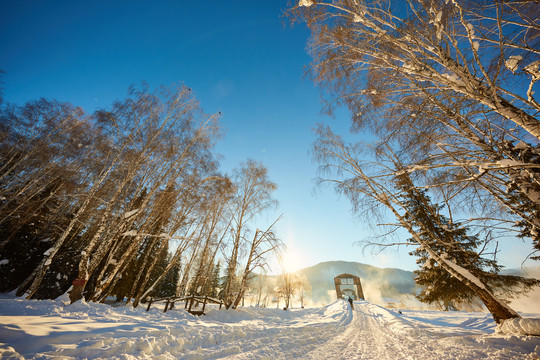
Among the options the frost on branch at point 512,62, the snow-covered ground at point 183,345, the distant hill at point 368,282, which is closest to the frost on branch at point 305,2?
the frost on branch at point 512,62

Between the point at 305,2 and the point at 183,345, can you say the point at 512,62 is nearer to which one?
the point at 305,2

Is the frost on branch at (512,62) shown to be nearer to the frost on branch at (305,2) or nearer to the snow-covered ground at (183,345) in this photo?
the frost on branch at (305,2)

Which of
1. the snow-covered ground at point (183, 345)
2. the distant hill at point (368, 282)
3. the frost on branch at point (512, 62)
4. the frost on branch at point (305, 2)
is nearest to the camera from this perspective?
the frost on branch at point (512, 62)

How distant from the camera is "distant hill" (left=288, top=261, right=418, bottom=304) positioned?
78.5 meters

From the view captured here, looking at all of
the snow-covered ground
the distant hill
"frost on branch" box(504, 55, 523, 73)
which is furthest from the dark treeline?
the distant hill

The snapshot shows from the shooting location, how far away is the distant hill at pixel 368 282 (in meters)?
78.5

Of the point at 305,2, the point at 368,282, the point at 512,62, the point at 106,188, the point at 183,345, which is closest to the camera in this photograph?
the point at 512,62

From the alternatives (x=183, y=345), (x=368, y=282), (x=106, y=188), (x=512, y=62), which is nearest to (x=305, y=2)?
(x=512, y=62)

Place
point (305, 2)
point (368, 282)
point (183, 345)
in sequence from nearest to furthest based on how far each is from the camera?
point (305, 2)
point (183, 345)
point (368, 282)

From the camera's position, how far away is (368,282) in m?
96.9

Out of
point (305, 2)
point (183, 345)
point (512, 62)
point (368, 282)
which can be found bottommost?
point (368, 282)

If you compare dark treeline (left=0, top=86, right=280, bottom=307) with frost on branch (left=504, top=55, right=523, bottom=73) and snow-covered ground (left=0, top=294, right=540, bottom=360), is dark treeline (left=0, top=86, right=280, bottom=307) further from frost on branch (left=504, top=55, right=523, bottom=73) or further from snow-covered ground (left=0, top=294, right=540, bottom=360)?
frost on branch (left=504, top=55, right=523, bottom=73)

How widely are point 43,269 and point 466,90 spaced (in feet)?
45.2

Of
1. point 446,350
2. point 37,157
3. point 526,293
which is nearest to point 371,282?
point 526,293
